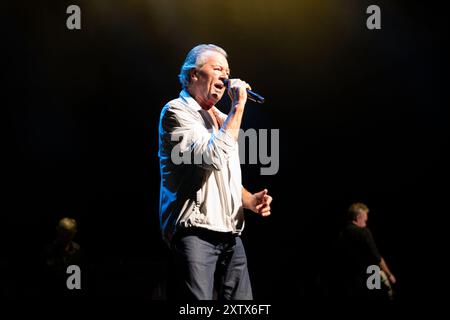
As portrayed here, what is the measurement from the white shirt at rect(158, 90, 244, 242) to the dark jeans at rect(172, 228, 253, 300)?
41 mm

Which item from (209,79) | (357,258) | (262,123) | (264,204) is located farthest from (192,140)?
(262,123)

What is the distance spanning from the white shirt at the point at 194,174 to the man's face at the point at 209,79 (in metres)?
0.09

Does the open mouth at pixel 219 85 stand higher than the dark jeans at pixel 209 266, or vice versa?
the open mouth at pixel 219 85

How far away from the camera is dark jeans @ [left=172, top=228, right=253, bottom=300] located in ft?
5.63

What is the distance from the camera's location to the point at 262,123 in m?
4.45

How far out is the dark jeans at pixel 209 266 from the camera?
5.63ft

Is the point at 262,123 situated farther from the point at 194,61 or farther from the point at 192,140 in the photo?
the point at 192,140

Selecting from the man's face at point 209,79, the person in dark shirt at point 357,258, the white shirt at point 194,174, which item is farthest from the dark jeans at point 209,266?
A: the person in dark shirt at point 357,258

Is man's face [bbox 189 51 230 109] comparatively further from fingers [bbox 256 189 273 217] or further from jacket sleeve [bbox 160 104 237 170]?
fingers [bbox 256 189 273 217]

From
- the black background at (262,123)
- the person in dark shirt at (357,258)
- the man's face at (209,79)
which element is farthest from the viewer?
the black background at (262,123)

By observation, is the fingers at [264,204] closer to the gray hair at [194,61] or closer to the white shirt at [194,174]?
the white shirt at [194,174]

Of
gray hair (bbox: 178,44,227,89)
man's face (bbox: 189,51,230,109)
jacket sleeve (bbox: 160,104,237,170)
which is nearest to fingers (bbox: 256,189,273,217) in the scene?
jacket sleeve (bbox: 160,104,237,170)

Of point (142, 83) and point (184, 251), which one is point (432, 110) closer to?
point (142, 83)
